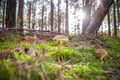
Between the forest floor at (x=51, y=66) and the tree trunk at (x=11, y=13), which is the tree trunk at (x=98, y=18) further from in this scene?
the tree trunk at (x=11, y=13)

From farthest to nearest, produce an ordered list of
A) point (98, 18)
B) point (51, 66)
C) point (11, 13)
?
point (98, 18), point (11, 13), point (51, 66)

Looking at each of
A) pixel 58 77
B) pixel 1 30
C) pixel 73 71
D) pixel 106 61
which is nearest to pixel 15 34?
pixel 1 30

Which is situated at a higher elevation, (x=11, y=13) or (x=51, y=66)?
(x=11, y=13)

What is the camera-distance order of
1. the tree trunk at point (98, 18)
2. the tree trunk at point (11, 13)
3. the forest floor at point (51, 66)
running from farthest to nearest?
the tree trunk at point (98, 18)
the tree trunk at point (11, 13)
the forest floor at point (51, 66)

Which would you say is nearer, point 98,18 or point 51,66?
point 51,66

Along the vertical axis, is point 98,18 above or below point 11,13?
below

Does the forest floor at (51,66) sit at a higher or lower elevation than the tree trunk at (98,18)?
lower

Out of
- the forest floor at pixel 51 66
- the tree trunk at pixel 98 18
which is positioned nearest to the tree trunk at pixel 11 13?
the forest floor at pixel 51 66

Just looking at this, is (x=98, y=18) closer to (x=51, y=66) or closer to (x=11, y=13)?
(x=11, y=13)

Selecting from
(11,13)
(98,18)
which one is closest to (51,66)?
(11,13)

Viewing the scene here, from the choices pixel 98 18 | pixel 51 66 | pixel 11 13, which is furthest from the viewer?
pixel 98 18

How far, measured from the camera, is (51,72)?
196 centimetres

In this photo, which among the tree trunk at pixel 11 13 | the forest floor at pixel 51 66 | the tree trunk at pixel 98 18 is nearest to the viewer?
the forest floor at pixel 51 66

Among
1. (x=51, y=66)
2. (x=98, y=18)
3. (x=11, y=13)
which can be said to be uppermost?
(x=11, y=13)
